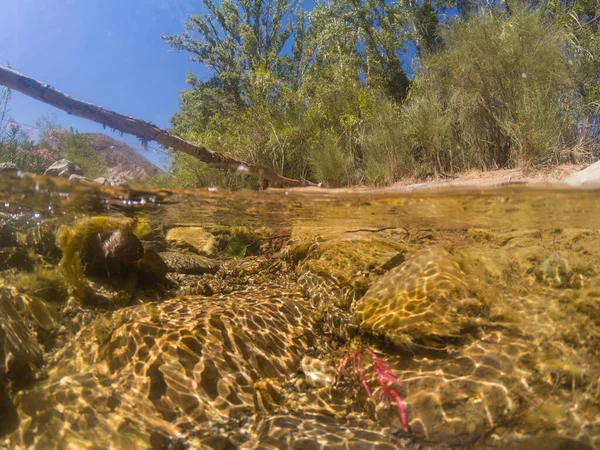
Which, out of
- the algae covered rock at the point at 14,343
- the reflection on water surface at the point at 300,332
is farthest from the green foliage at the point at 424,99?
the algae covered rock at the point at 14,343

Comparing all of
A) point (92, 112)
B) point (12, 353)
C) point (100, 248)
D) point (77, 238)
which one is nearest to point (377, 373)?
point (12, 353)

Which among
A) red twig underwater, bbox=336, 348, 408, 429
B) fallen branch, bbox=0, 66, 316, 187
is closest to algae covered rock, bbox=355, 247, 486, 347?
red twig underwater, bbox=336, 348, 408, 429

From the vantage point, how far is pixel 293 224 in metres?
9.05

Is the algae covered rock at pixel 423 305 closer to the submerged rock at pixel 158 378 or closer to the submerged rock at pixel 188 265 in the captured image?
the submerged rock at pixel 158 378

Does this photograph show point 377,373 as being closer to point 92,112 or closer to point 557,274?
point 557,274

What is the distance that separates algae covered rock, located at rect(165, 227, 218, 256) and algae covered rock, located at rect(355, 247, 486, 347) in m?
5.51

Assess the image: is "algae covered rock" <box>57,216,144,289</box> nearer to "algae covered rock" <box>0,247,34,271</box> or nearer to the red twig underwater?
"algae covered rock" <box>0,247,34,271</box>

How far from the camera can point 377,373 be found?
3.80 meters

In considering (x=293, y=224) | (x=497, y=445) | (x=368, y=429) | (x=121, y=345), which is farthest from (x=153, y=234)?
(x=497, y=445)

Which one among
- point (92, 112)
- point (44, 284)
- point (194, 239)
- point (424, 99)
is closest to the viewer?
point (44, 284)

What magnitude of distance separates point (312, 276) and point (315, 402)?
271 centimetres

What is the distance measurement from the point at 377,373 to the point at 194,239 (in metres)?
7.06

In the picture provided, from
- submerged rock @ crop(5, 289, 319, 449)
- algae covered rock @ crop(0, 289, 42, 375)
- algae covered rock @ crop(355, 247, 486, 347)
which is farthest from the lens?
algae covered rock @ crop(355, 247, 486, 347)

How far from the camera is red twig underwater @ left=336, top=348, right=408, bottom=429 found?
3.47 metres
